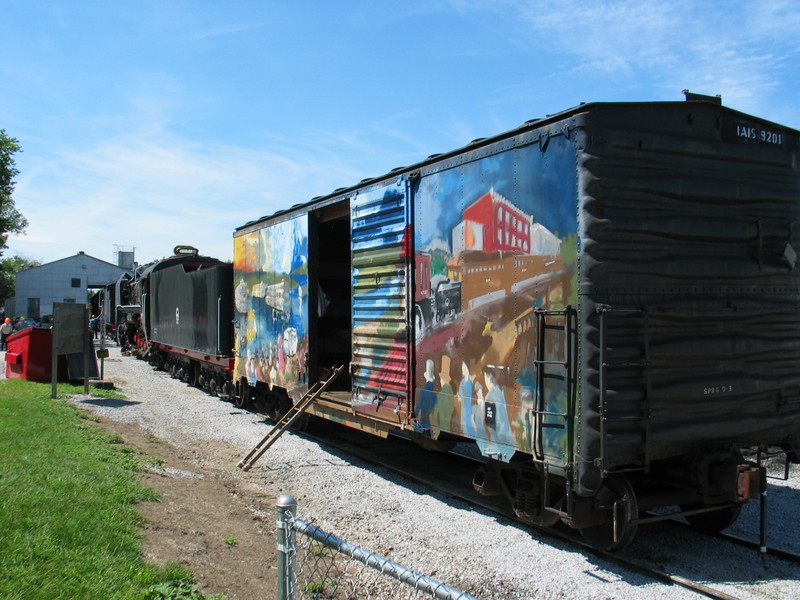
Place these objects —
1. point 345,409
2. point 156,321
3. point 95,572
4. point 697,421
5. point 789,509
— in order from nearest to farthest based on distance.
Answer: point 95,572, point 697,421, point 789,509, point 345,409, point 156,321

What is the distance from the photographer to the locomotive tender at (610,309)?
5113 millimetres

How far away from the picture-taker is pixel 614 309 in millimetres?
5043

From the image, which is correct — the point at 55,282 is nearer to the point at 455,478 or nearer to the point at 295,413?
the point at 295,413

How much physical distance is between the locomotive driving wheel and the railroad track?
0.11 metres

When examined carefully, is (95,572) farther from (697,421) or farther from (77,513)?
(697,421)

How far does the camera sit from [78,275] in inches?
2400

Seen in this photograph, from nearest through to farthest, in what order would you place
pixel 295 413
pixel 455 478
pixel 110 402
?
pixel 455 478 → pixel 295 413 → pixel 110 402

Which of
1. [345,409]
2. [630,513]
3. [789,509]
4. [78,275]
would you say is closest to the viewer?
[630,513]

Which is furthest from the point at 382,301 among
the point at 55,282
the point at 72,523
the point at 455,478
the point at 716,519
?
the point at 55,282

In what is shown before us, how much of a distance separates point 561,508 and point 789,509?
10.1ft

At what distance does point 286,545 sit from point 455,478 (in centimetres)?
527

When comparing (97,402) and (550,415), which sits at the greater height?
(550,415)

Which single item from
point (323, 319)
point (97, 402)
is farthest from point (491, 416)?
point (97, 402)

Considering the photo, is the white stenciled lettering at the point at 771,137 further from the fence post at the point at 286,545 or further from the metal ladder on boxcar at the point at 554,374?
the fence post at the point at 286,545
